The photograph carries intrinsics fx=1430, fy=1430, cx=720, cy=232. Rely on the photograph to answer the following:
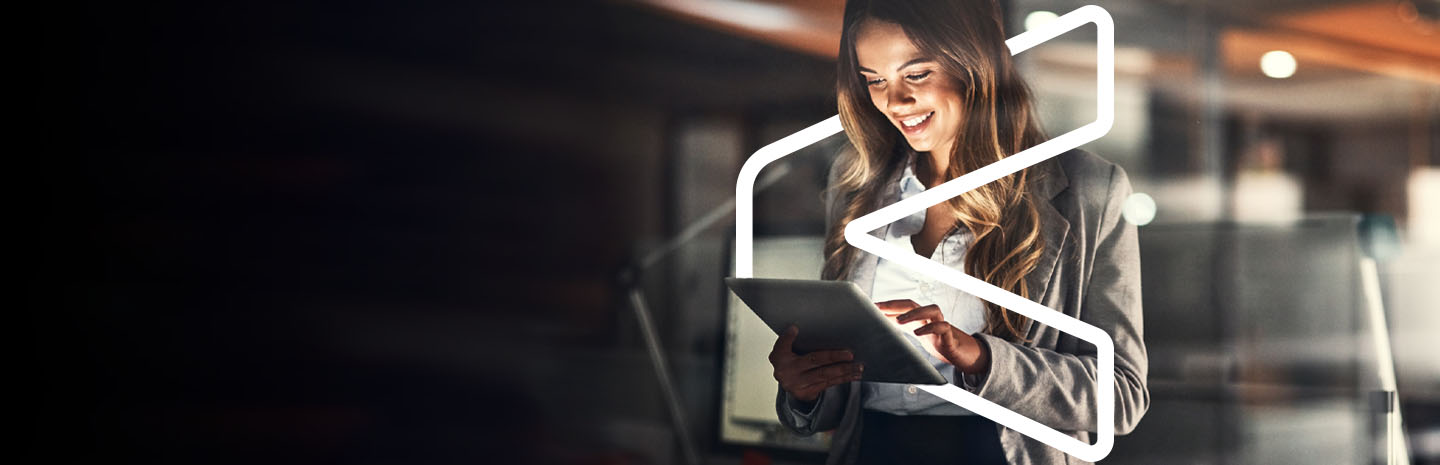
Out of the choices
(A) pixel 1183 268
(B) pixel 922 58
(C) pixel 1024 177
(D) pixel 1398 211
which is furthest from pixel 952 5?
(D) pixel 1398 211

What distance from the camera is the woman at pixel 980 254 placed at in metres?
2.19

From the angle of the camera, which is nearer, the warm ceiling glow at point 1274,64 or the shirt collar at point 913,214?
the shirt collar at point 913,214

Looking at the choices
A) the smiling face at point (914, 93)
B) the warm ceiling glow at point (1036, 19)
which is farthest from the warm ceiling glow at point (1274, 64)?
the smiling face at point (914, 93)

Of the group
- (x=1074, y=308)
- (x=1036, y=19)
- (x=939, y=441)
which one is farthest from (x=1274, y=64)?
(x=939, y=441)

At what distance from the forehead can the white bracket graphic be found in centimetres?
12

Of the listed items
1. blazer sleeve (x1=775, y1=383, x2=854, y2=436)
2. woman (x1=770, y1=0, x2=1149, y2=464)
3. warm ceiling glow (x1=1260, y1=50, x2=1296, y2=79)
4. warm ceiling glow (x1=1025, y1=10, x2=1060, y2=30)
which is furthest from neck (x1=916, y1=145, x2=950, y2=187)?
warm ceiling glow (x1=1260, y1=50, x2=1296, y2=79)

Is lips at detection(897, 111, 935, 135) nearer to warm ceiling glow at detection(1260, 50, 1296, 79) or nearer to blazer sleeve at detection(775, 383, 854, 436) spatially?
blazer sleeve at detection(775, 383, 854, 436)

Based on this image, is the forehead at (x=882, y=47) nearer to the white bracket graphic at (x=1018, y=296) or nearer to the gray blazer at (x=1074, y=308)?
the white bracket graphic at (x=1018, y=296)

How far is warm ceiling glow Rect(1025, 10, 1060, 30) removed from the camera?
2.25 meters

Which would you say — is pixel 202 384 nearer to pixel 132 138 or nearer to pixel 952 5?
pixel 132 138

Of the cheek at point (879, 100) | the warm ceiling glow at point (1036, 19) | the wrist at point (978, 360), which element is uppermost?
the warm ceiling glow at point (1036, 19)

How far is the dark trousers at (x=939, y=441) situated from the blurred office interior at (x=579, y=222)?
0.16 m

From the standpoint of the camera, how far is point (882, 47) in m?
2.26

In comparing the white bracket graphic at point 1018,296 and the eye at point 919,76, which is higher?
the eye at point 919,76
